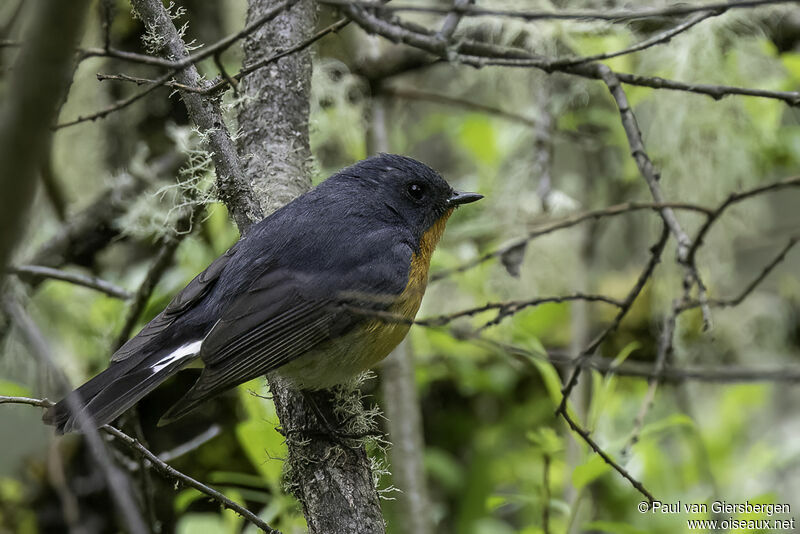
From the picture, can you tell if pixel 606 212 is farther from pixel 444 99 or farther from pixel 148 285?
pixel 444 99

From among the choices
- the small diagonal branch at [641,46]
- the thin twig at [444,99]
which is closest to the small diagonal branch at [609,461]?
the small diagonal branch at [641,46]

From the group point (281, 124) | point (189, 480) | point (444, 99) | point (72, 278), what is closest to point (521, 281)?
point (444, 99)

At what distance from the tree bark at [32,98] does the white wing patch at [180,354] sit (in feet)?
5.25

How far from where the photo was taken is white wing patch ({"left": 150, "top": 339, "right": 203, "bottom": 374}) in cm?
265

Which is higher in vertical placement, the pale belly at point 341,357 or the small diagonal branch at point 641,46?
the small diagonal branch at point 641,46

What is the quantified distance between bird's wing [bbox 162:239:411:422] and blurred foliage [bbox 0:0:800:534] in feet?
1.36

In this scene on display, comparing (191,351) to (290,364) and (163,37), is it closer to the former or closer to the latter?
(290,364)

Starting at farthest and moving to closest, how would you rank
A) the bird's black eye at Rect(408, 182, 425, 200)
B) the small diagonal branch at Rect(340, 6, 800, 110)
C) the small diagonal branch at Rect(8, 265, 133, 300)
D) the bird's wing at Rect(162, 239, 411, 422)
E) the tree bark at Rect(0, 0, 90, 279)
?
the bird's black eye at Rect(408, 182, 425, 200) → the small diagonal branch at Rect(8, 265, 133, 300) → the bird's wing at Rect(162, 239, 411, 422) → the small diagonal branch at Rect(340, 6, 800, 110) → the tree bark at Rect(0, 0, 90, 279)

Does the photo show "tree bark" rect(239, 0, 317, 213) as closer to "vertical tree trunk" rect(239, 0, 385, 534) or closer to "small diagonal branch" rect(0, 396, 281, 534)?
"vertical tree trunk" rect(239, 0, 385, 534)

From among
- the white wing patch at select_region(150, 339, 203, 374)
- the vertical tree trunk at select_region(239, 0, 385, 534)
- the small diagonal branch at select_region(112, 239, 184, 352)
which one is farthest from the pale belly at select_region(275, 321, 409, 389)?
the small diagonal branch at select_region(112, 239, 184, 352)

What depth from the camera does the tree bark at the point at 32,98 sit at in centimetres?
108

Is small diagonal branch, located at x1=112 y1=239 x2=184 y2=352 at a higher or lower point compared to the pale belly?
higher

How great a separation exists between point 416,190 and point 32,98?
236 centimetres

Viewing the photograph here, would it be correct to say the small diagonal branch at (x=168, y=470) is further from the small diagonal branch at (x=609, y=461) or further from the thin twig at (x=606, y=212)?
the thin twig at (x=606, y=212)
